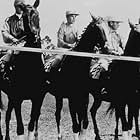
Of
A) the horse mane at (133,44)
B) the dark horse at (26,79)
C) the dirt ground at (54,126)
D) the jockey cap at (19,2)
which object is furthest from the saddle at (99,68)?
the jockey cap at (19,2)

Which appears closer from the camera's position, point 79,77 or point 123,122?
point 79,77

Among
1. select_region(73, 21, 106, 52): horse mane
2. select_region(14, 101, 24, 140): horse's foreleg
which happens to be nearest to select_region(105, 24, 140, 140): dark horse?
select_region(73, 21, 106, 52): horse mane

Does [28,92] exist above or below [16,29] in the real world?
below

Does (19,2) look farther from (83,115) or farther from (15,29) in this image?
(83,115)

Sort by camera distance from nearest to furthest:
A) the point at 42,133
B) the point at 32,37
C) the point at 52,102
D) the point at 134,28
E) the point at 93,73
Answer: the point at 32,37, the point at 134,28, the point at 93,73, the point at 42,133, the point at 52,102

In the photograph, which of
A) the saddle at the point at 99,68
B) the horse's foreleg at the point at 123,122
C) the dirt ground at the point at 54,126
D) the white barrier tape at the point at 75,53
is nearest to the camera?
the white barrier tape at the point at 75,53

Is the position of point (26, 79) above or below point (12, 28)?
below

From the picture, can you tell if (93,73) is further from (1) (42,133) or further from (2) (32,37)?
(1) (42,133)

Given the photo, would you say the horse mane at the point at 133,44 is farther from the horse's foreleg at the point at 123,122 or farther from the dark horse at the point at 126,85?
the horse's foreleg at the point at 123,122

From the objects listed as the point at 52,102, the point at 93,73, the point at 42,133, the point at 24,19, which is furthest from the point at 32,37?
the point at 52,102

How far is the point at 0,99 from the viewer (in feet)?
39.2

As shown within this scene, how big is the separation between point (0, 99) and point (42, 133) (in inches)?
91.6

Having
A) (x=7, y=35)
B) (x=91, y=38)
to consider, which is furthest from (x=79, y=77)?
(x=7, y=35)

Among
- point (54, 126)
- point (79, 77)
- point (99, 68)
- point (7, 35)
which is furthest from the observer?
point (54, 126)
